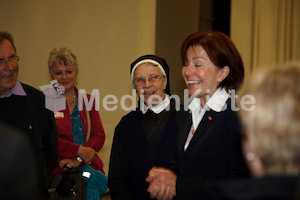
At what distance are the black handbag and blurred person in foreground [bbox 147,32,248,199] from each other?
1020mm

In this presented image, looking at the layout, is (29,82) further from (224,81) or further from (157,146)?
(224,81)

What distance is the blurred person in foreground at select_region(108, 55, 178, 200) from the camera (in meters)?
2.88

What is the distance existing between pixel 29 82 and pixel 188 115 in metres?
3.23

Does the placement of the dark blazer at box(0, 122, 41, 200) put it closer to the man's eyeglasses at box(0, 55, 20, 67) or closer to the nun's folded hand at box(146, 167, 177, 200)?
the nun's folded hand at box(146, 167, 177, 200)

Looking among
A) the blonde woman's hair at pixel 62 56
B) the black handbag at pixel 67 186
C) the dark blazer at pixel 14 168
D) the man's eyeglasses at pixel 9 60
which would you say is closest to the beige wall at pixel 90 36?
the blonde woman's hair at pixel 62 56

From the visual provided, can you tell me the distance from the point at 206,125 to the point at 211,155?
7.5 inches

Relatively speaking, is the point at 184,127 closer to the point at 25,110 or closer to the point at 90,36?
the point at 25,110

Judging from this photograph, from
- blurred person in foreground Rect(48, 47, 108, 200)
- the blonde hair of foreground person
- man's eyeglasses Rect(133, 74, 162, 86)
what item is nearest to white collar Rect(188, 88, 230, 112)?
man's eyeglasses Rect(133, 74, 162, 86)

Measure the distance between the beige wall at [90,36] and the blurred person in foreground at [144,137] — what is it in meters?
2.51

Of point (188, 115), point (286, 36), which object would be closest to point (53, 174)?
point (188, 115)

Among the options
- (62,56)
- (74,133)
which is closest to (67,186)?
(74,133)

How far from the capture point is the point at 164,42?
6539mm

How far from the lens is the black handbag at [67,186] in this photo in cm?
325

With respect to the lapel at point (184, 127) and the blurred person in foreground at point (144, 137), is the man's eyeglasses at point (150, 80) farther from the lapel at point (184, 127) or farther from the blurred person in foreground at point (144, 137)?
the lapel at point (184, 127)
